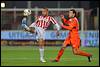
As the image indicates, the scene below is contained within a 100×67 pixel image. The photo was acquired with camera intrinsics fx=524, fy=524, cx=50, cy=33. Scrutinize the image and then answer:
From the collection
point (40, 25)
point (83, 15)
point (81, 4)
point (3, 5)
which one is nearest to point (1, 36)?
point (3, 5)

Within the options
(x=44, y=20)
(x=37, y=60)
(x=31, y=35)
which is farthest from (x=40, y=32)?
(x=31, y=35)

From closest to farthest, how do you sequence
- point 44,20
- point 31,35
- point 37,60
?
point 44,20 < point 37,60 < point 31,35

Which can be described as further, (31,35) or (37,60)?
(31,35)

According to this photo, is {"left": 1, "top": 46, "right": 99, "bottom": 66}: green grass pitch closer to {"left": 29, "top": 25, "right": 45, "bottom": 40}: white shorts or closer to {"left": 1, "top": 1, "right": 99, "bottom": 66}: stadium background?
{"left": 29, "top": 25, "right": 45, "bottom": 40}: white shorts

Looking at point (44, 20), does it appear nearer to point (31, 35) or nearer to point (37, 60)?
point (37, 60)

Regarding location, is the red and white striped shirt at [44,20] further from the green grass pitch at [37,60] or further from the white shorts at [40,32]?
the green grass pitch at [37,60]

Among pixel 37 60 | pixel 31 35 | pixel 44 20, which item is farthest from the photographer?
pixel 31 35

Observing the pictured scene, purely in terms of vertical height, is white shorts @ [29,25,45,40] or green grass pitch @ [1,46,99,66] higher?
white shorts @ [29,25,45,40]

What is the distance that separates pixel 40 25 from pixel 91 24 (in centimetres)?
1429

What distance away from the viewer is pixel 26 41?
102ft

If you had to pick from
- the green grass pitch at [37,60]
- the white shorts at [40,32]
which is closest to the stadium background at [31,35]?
the green grass pitch at [37,60]

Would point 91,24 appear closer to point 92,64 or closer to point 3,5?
point 3,5

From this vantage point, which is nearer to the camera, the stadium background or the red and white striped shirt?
the red and white striped shirt

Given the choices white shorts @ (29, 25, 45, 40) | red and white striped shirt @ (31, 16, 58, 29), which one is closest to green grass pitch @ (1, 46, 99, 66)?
white shorts @ (29, 25, 45, 40)
